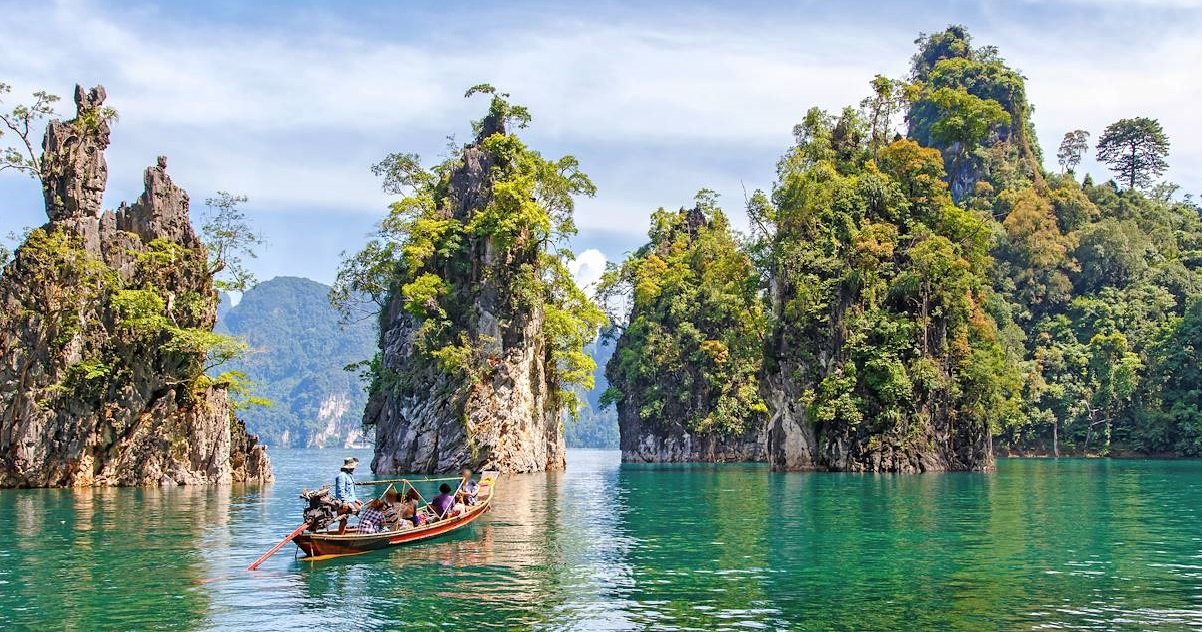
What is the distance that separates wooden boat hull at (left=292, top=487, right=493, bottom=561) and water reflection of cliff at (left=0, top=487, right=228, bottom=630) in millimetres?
2435

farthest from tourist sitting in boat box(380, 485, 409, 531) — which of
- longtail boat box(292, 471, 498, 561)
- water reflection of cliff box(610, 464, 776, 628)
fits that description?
water reflection of cliff box(610, 464, 776, 628)

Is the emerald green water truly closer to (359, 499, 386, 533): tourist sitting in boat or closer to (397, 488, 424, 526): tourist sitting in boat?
(359, 499, 386, 533): tourist sitting in boat

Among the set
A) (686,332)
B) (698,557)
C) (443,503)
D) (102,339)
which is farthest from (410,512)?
(686,332)

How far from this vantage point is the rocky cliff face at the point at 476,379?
6512 cm

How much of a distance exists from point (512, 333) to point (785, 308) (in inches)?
694

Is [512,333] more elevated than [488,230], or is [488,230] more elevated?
[488,230]

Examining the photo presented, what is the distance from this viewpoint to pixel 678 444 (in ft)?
331

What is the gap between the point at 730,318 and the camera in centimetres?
9631

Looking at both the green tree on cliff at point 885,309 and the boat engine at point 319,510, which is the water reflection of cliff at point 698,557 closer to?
the boat engine at point 319,510

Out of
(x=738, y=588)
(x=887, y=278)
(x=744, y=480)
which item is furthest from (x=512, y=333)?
A: (x=738, y=588)

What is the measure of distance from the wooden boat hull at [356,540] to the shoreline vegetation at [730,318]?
26.7m

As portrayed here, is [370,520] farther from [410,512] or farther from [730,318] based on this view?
[730,318]

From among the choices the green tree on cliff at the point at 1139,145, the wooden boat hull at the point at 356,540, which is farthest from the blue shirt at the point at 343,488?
the green tree on cliff at the point at 1139,145

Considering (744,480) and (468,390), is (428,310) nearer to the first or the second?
(468,390)
